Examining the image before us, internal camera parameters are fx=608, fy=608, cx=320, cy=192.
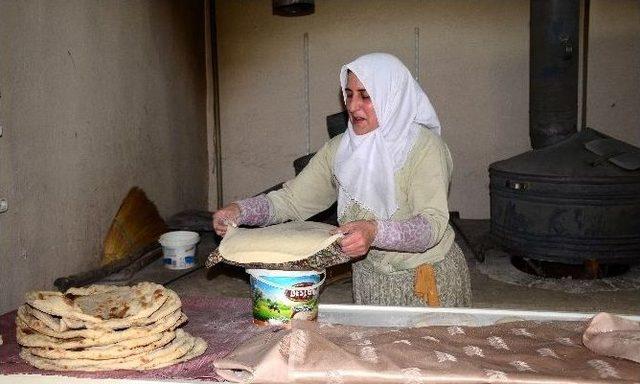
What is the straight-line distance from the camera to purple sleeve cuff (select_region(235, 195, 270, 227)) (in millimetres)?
2162

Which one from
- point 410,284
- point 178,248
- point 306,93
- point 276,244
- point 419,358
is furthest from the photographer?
point 306,93

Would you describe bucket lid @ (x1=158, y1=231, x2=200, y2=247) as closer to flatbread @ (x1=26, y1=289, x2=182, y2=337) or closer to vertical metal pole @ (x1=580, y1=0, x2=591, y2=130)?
flatbread @ (x1=26, y1=289, x2=182, y2=337)

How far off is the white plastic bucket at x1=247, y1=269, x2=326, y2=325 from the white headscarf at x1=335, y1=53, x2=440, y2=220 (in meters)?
0.59

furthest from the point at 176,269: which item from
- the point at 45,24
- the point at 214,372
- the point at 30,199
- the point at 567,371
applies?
the point at 567,371

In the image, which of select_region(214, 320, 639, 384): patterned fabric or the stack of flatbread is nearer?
select_region(214, 320, 639, 384): patterned fabric

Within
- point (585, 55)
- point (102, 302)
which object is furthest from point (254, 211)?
point (585, 55)

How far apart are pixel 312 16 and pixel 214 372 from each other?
220 inches

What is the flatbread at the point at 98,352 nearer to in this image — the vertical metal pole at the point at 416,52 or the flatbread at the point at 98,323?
the flatbread at the point at 98,323

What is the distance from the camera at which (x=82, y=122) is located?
156 inches

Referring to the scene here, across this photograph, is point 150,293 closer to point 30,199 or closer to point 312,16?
point 30,199

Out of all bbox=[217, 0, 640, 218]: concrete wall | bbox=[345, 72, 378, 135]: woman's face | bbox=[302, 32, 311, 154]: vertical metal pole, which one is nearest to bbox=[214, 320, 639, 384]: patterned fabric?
bbox=[345, 72, 378, 135]: woman's face

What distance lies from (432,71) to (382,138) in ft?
14.9

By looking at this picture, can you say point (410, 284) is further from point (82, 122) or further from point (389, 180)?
point (82, 122)

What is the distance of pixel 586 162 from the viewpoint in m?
4.18
